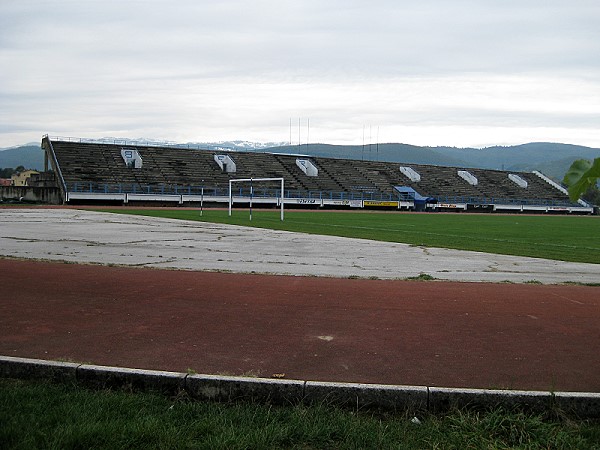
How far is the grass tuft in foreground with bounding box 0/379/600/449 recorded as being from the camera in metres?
3.65

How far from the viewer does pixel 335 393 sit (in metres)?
4.42

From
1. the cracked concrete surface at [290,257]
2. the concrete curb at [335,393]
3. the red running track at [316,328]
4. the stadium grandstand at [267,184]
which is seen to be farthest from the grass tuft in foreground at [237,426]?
the stadium grandstand at [267,184]

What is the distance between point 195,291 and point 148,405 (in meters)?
4.51

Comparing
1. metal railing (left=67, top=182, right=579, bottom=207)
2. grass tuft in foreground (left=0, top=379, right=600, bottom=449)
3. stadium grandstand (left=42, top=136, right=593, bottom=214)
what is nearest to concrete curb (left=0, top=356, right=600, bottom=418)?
grass tuft in foreground (left=0, top=379, right=600, bottom=449)

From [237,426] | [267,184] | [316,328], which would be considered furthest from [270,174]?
[237,426]

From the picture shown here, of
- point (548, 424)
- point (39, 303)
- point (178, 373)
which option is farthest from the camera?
point (39, 303)

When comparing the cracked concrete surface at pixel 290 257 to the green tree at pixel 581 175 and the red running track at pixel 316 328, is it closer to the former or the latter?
the red running track at pixel 316 328

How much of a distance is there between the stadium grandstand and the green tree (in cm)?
5046

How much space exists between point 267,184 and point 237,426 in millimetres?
63688

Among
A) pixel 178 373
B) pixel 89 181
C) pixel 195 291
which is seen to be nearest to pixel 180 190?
pixel 89 181

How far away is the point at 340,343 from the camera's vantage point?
19.2ft

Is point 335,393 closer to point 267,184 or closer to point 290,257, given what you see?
point 290,257

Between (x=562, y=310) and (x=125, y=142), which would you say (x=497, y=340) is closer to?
(x=562, y=310)

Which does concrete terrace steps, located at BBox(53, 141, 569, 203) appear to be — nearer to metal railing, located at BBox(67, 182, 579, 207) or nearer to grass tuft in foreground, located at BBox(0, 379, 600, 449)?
metal railing, located at BBox(67, 182, 579, 207)
